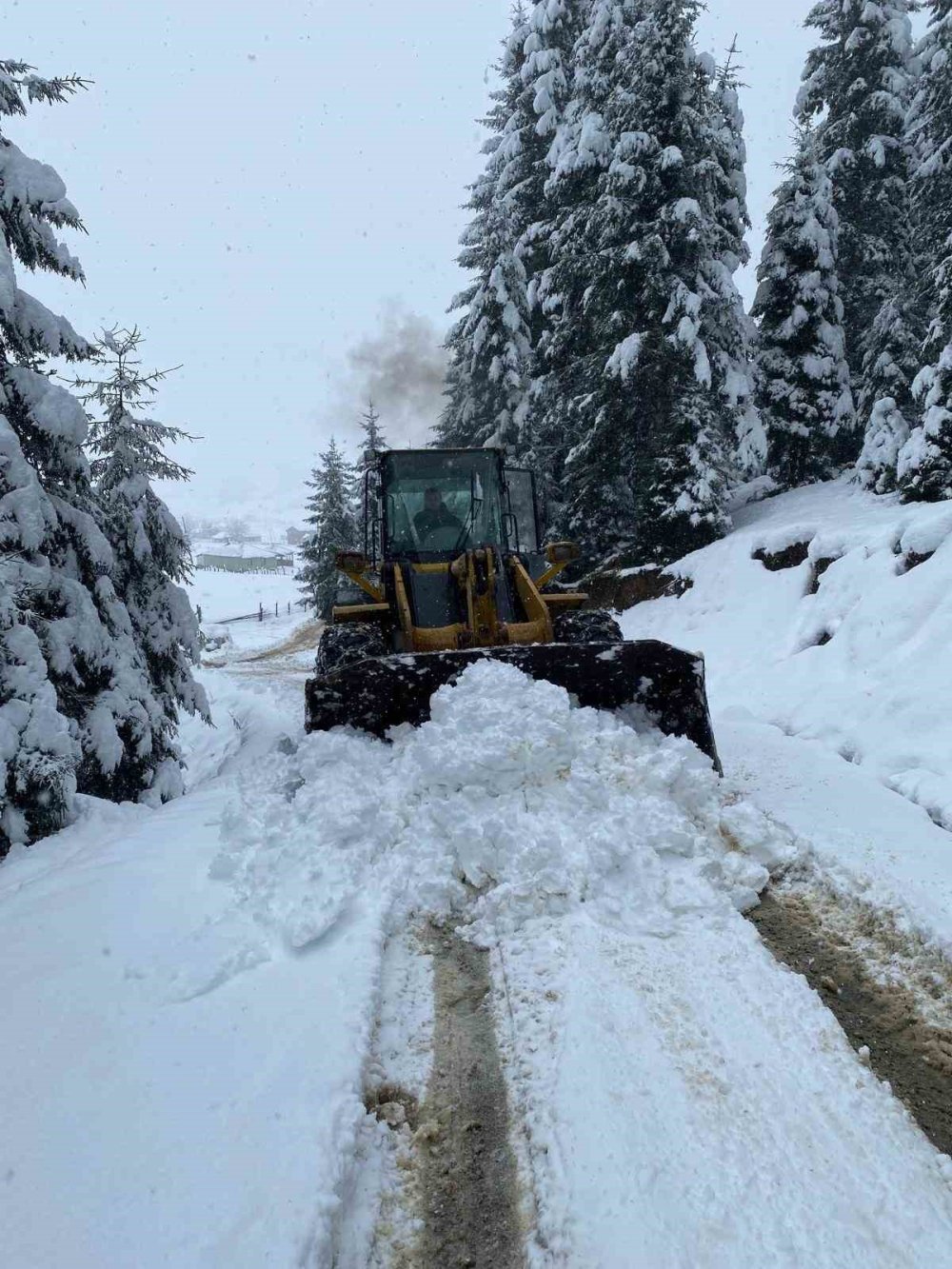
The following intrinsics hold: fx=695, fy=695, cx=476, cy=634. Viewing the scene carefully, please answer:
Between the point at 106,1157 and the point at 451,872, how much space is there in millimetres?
1853

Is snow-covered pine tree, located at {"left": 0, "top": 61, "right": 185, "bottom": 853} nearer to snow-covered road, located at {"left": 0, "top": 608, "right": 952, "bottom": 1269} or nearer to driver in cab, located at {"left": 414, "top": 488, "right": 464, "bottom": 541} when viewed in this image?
snow-covered road, located at {"left": 0, "top": 608, "right": 952, "bottom": 1269}

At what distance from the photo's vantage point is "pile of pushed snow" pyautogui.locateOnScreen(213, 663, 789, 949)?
326 cm

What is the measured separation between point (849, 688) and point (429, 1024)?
17.9 ft

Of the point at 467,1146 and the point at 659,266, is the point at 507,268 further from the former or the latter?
the point at 467,1146

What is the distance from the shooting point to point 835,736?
5910 mm

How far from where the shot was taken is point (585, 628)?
6.22 metres

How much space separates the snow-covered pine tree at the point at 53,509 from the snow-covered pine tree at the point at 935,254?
36.2 ft

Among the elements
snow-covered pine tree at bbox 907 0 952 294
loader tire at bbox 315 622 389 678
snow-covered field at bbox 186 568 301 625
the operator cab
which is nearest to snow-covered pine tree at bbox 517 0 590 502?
snow-covered pine tree at bbox 907 0 952 294

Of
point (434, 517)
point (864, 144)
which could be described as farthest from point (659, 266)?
point (864, 144)

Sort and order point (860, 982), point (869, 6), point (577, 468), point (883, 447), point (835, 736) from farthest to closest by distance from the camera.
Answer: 1. point (869, 6)
2. point (577, 468)
3. point (883, 447)
4. point (835, 736)
5. point (860, 982)

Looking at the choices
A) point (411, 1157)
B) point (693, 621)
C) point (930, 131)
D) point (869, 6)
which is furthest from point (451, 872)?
point (869, 6)

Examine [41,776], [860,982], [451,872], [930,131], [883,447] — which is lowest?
[860,982]

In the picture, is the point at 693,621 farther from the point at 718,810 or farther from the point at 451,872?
the point at 451,872

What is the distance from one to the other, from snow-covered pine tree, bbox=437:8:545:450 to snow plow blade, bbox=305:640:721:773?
46.3ft
